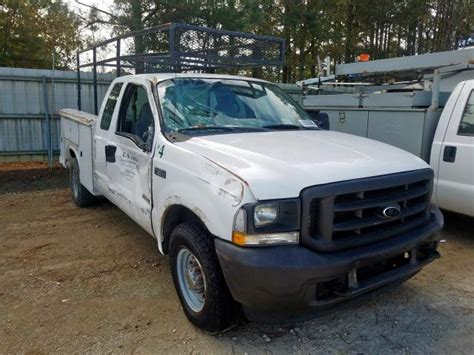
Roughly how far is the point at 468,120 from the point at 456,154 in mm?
406

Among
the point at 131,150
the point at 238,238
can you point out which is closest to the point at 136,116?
the point at 131,150

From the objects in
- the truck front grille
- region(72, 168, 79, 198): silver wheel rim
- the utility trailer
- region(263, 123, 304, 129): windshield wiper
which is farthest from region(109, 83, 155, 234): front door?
the utility trailer

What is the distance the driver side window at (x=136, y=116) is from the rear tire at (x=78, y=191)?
2022mm

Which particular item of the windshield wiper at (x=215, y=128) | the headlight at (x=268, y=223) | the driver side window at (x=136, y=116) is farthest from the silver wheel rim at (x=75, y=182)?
the headlight at (x=268, y=223)

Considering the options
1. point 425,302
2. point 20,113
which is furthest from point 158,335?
point 20,113

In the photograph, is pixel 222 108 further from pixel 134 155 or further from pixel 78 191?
pixel 78 191

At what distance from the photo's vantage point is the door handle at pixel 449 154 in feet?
15.4

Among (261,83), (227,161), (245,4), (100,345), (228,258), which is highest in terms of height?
(245,4)

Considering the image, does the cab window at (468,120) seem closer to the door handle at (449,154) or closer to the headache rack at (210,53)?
the door handle at (449,154)

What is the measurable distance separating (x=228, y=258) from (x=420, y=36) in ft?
71.7

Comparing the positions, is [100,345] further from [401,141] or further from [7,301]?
[401,141]

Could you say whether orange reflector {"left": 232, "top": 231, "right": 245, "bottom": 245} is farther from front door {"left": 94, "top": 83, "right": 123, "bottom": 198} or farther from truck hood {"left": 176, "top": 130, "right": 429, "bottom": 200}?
front door {"left": 94, "top": 83, "right": 123, "bottom": 198}

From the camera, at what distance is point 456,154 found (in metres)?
4.68

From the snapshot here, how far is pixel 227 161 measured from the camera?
8.68 feet
